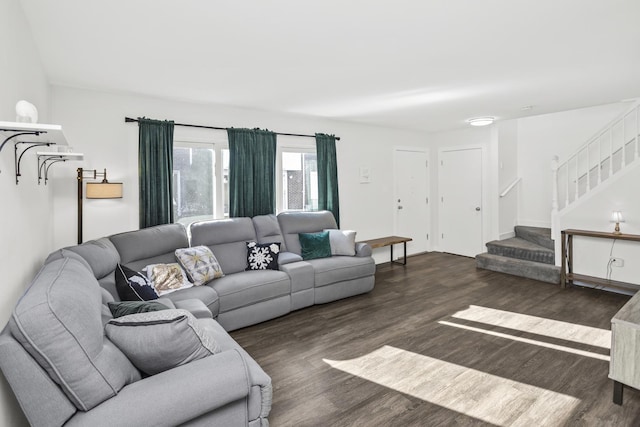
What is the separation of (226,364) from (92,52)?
252 cm

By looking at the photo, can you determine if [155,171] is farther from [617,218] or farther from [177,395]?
[617,218]

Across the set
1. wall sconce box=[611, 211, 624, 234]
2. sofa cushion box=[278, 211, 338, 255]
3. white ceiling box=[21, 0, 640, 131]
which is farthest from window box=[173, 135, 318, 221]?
wall sconce box=[611, 211, 624, 234]

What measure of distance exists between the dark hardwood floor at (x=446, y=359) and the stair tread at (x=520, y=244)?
802 millimetres

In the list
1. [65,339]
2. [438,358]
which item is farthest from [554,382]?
[65,339]

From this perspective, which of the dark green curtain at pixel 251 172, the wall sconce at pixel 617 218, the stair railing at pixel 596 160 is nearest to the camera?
the wall sconce at pixel 617 218

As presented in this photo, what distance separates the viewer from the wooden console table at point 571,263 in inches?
161

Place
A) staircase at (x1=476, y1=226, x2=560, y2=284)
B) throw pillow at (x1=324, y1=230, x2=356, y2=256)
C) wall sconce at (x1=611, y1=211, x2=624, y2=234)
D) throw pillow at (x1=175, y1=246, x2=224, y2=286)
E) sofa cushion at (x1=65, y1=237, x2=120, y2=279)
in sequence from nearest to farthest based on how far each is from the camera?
sofa cushion at (x1=65, y1=237, x2=120, y2=279)
throw pillow at (x1=175, y1=246, x2=224, y2=286)
wall sconce at (x1=611, y1=211, x2=624, y2=234)
throw pillow at (x1=324, y1=230, x2=356, y2=256)
staircase at (x1=476, y1=226, x2=560, y2=284)

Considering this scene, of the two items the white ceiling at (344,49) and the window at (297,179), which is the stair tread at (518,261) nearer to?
the white ceiling at (344,49)

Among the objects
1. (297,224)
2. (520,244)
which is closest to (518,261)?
(520,244)

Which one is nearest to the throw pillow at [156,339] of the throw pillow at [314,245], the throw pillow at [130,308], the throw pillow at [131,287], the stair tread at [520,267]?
the throw pillow at [130,308]

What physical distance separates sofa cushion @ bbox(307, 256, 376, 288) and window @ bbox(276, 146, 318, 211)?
1.14m

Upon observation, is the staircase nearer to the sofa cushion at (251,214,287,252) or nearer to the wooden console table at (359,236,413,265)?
the wooden console table at (359,236,413,265)

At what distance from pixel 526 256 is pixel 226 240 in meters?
4.47

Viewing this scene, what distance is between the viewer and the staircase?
193 inches
